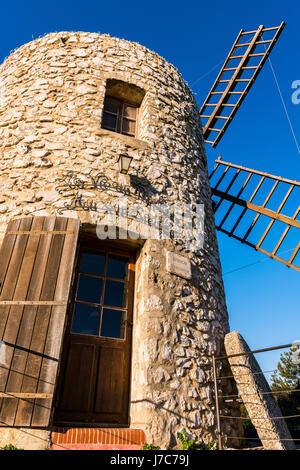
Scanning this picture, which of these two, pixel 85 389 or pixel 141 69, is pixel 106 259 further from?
pixel 141 69

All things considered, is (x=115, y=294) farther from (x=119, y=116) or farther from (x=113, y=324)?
(x=119, y=116)

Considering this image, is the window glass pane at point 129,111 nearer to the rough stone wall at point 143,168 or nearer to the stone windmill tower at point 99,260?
the stone windmill tower at point 99,260

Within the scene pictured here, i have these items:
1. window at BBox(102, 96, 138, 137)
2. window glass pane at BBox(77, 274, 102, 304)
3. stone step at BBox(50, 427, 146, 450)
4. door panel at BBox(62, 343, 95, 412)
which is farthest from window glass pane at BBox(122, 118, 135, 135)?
stone step at BBox(50, 427, 146, 450)

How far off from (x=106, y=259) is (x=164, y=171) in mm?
1669

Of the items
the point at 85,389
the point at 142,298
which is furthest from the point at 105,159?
the point at 85,389

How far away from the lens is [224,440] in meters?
3.48

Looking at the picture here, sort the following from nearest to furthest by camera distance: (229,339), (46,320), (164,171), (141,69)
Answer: (46,320) < (229,339) < (164,171) < (141,69)

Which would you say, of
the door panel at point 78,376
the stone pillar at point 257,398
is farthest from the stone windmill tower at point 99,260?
the stone pillar at point 257,398

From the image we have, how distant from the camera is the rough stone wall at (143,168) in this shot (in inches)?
135

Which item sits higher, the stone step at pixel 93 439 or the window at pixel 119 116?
the window at pixel 119 116

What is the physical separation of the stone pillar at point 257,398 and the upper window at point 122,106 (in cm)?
370

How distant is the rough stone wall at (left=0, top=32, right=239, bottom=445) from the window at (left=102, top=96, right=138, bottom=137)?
0.78 feet

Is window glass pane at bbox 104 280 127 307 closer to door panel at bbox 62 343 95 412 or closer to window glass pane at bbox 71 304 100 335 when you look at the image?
window glass pane at bbox 71 304 100 335

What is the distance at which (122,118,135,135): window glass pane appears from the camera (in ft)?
17.7
